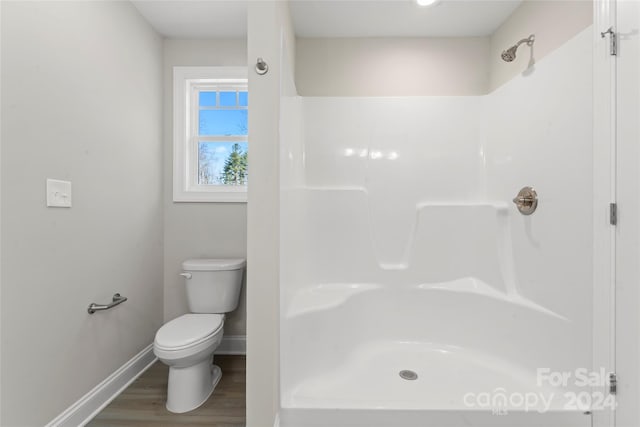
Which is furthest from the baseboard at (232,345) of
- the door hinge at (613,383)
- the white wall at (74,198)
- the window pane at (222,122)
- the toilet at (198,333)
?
the door hinge at (613,383)

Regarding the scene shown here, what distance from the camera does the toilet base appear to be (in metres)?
1.62

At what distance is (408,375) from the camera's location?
1.68m

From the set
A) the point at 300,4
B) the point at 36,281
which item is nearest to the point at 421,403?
the point at 36,281

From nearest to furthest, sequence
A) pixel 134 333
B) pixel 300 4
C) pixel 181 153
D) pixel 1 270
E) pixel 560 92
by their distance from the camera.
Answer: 1. pixel 1 270
2. pixel 560 92
3. pixel 300 4
4. pixel 134 333
5. pixel 181 153

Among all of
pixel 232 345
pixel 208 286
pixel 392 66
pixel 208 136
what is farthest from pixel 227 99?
pixel 232 345

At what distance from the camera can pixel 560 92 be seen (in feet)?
4.75

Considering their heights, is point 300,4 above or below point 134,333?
above

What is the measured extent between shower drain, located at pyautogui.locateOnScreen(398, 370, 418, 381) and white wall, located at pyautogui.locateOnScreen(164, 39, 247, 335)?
123 cm

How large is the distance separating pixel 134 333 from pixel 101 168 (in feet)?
3.64

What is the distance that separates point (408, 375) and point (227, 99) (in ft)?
7.90

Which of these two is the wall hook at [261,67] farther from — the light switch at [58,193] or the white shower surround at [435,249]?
the light switch at [58,193]

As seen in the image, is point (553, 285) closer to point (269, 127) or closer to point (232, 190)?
point (269, 127)

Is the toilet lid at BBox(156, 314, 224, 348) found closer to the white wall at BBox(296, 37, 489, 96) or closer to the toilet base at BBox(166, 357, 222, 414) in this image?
the toilet base at BBox(166, 357, 222, 414)

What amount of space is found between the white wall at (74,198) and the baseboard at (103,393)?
4 centimetres
